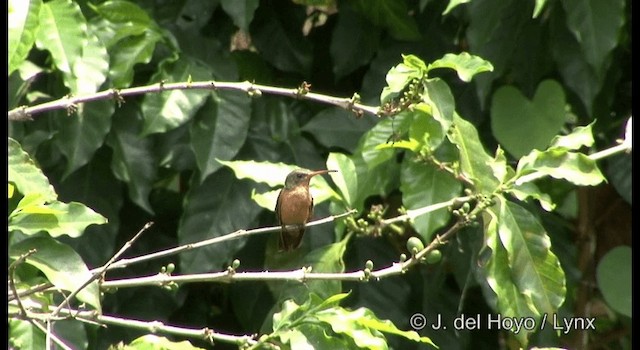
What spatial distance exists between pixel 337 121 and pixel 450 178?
67cm

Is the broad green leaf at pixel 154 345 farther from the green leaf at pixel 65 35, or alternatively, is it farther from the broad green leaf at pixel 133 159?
the broad green leaf at pixel 133 159

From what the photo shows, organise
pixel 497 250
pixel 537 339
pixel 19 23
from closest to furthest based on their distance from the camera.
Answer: pixel 19 23, pixel 497 250, pixel 537 339

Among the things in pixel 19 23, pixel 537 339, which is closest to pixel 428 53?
pixel 537 339

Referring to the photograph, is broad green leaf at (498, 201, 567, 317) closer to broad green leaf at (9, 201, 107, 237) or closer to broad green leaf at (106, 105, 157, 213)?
broad green leaf at (9, 201, 107, 237)

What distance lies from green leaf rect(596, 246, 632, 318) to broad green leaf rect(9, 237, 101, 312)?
82.2 inches

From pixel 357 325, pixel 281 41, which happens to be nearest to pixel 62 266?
pixel 357 325

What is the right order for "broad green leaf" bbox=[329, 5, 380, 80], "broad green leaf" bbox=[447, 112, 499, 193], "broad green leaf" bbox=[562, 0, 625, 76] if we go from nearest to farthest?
"broad green leaf" bbox=[447, 112, 499, 193], "broad green leaf" bbox=[562, 0, 625, 76], "broad green leaf" bbox=[329, 5, 380, 80]

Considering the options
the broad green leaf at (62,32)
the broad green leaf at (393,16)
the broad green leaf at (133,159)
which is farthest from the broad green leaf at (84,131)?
the broad green leaf at (393,16)

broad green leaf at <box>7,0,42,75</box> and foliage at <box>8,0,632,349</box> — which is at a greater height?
broad green leaf at <box>7,0,42,75</box>

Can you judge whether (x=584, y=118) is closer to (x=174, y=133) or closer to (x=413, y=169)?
(x=413, y=169)

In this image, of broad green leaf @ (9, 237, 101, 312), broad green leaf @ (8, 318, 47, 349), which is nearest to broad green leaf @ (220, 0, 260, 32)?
broad green leaf @ (9, 237, 101, 312)

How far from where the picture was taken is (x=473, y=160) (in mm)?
3283

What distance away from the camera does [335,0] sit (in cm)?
429

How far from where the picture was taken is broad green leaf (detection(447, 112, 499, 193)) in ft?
10.6
